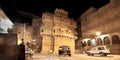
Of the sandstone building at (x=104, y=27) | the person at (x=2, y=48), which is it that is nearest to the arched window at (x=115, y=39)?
the sandstone building at (x=104, y=27)

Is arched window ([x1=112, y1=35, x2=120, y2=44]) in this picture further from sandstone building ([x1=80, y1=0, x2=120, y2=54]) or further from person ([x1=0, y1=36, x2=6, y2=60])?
person ([x1=0, y1=36, x2=6, y2=60])

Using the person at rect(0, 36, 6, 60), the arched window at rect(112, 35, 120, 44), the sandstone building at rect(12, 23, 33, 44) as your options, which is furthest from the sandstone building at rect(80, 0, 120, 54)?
the person at rect(0, 36, 6, 60)

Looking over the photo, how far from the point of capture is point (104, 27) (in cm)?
3631

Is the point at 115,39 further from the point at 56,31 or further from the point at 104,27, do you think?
the point at 56,31

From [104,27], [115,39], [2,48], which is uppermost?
[104,27]

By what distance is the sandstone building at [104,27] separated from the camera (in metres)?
31.6

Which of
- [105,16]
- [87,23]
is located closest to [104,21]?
[105,16]

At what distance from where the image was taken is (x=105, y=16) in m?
36.2

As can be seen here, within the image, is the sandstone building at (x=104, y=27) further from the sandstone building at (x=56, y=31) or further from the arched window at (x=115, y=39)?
the sandstone building at (x=56, y=31)

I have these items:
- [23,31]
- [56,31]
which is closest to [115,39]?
[56,31]

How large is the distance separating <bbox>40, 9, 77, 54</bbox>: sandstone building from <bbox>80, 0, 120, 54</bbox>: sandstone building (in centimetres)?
429

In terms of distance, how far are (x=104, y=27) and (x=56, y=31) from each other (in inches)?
532

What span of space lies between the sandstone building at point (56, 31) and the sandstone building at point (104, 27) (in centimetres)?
429

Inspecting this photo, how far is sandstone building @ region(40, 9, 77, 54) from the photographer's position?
41.6 metres
